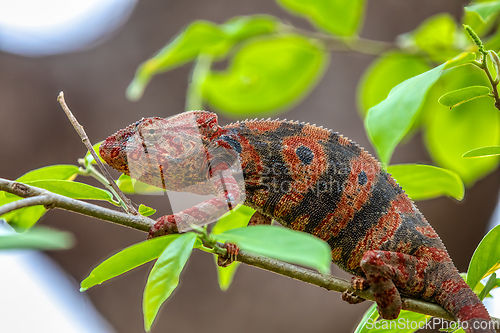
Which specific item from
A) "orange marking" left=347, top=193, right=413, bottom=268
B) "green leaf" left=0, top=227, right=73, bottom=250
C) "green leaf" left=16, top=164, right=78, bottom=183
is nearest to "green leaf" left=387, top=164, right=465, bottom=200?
"orange marking" left=347, top=193, right=413, bottom=268

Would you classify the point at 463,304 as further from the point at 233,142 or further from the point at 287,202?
the point at 233,142

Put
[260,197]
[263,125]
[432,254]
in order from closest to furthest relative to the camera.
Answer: [432,254] → [260,197] → [263,125]

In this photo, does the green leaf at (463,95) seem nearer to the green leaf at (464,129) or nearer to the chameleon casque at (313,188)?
the chameleon casque at (313,188)

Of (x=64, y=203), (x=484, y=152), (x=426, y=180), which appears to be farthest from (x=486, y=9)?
(x=64, y=203)

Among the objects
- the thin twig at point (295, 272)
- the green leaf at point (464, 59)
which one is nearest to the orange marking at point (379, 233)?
the thin twig at point (295, 272)

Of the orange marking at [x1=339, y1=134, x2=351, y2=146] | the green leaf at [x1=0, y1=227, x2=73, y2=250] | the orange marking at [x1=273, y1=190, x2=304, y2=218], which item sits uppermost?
the green leaf at [x1=0, y1=227, x2=73, y2=250]

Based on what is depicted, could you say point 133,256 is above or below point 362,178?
above

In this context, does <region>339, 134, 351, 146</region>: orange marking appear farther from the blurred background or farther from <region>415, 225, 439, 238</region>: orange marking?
the blurred background
